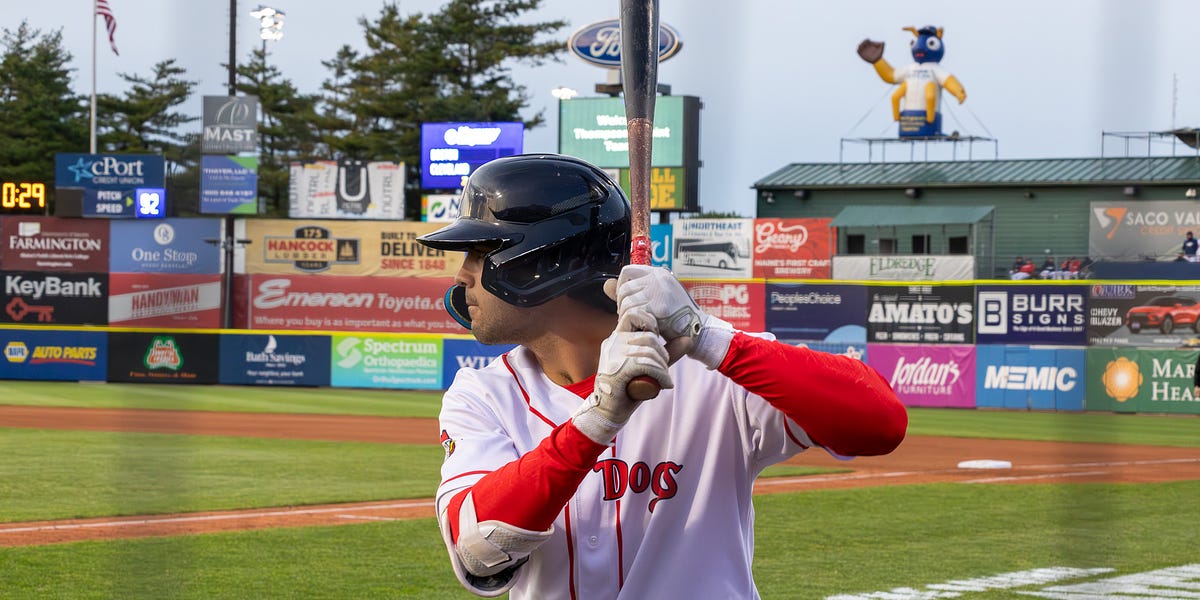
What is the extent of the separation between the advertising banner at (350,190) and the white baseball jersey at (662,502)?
29.5 meters

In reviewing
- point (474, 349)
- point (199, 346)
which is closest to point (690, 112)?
point (474, 349)

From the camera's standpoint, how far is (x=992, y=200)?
38156mm

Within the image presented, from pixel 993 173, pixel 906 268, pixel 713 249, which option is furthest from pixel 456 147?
pixel 993 173

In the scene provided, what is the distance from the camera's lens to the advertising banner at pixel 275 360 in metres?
25.7

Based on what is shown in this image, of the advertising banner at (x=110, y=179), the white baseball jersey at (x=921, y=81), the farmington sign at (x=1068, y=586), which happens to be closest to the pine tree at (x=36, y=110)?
the advertising banner at (x=110, y=179)

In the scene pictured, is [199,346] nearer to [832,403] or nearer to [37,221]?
[37,221]

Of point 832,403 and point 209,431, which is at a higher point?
point 832,403

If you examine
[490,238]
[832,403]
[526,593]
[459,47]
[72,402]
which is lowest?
[72,402]

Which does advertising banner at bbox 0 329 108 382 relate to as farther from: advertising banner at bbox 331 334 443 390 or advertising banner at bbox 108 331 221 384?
advertising banner at bbox 331 334 443 390

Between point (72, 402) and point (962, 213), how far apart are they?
78.9 feet

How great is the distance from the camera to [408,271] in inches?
1185

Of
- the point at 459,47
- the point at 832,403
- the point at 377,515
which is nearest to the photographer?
the point at 832,403

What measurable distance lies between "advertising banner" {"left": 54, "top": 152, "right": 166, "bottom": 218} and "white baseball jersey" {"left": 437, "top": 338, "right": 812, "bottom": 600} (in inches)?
1165

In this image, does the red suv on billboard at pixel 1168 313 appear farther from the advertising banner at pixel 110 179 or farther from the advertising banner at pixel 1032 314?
the advertising banner at pixel 110 179
